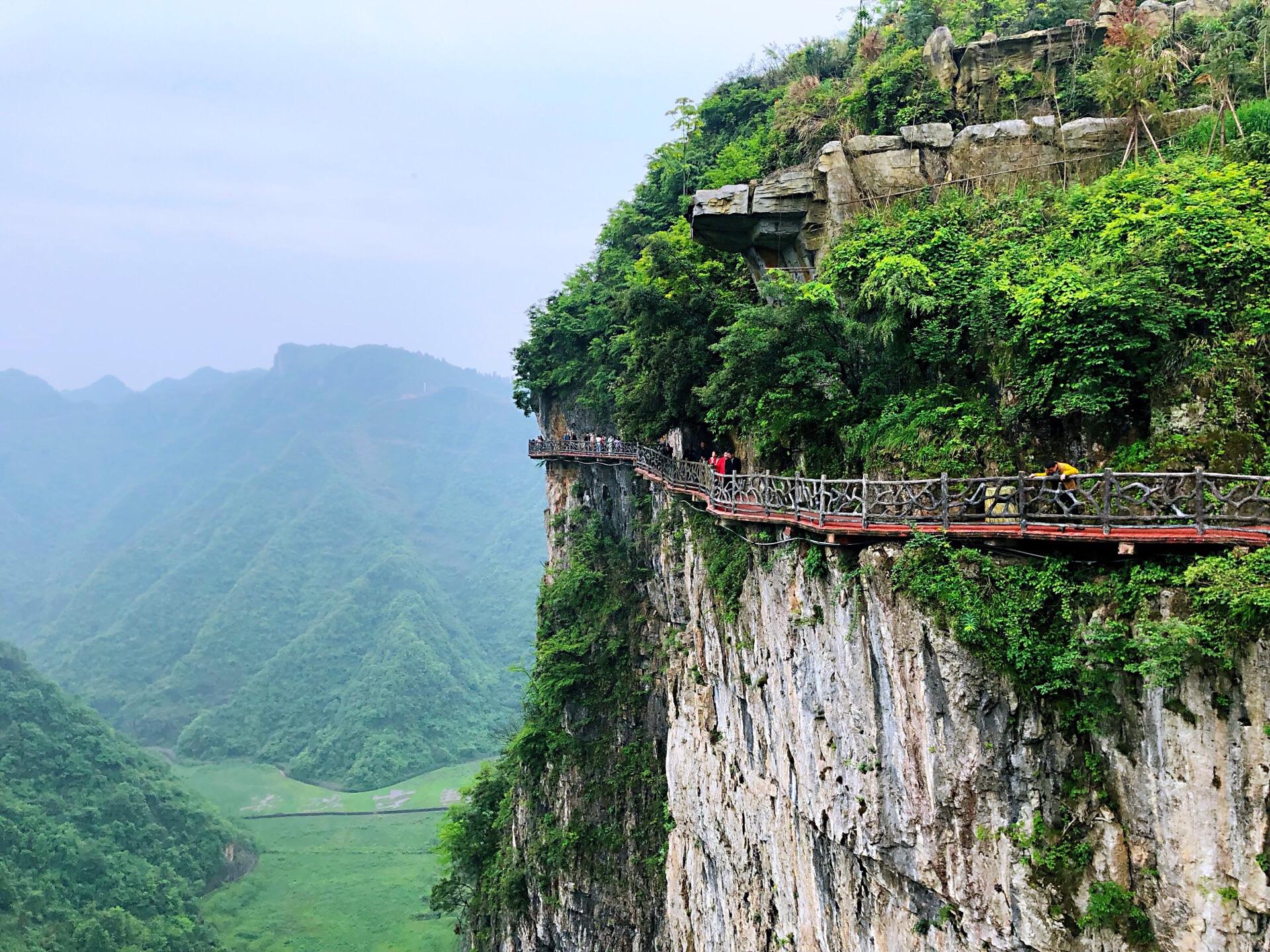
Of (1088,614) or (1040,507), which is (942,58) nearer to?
(1040,507)

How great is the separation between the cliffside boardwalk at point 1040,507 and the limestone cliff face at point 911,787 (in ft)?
2.04

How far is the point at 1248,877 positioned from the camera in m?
7.89

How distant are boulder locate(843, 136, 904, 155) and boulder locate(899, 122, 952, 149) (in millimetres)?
173

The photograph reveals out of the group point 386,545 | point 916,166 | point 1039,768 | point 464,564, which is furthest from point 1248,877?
point 464,564

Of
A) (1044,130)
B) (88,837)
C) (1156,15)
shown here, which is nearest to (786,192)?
(1044,130)

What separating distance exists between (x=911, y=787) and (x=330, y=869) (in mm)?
63720

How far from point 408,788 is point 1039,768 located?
258 feet

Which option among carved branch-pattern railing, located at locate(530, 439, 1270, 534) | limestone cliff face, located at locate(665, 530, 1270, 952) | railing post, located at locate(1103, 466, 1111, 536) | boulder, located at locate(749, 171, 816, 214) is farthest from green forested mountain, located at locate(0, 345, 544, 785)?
railing post, located at locate(1103, 466, 1111, 536)

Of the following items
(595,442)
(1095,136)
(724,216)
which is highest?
(1095,136)

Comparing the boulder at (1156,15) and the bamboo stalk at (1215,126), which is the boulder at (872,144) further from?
the boulder at (1156,15)

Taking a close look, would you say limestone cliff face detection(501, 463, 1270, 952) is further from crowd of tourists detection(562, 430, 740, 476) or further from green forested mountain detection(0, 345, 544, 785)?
green forested mountain detection(0, 345, 544, 785)

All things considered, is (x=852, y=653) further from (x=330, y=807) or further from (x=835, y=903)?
(x=330, y=807)

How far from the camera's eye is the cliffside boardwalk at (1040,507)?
28.2 feet

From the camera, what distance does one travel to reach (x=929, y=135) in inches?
623
